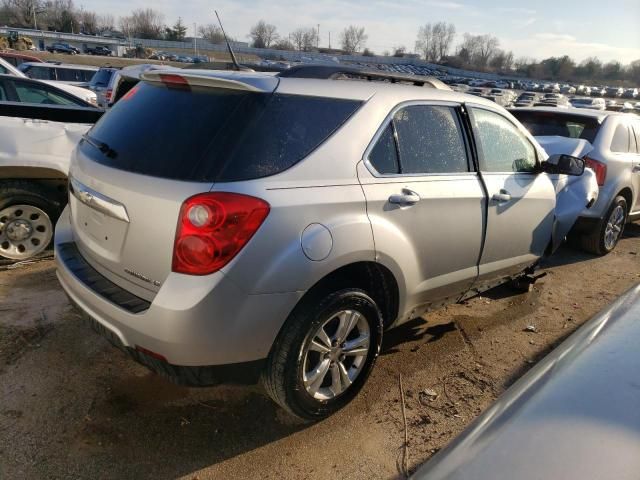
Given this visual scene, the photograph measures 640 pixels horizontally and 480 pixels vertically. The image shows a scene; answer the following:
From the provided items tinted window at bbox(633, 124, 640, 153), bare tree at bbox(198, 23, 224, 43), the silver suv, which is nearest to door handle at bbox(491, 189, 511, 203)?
the silver suv

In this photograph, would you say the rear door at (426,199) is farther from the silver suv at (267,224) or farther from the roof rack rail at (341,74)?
the roof rack rail at (341,74)

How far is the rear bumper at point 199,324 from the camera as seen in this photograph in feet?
7.36

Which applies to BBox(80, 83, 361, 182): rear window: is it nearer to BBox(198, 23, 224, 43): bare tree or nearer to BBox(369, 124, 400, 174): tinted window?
BBox(369, 124, 400, 174): tinted window

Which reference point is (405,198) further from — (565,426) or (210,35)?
(210,35)

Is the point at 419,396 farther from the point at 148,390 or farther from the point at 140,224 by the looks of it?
the point at 140,224

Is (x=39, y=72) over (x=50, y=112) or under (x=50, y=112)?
under

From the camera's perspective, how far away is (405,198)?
2.89 m

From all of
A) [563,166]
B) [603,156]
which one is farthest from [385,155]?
[603,156]

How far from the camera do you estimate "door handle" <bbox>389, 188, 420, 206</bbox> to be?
9.32ft

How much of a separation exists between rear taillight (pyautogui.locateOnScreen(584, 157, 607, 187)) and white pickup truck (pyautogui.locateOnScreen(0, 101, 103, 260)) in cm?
544

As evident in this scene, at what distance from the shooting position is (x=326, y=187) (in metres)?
2.56

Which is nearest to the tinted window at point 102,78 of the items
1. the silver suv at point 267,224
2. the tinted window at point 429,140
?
the silver suv at point 267,224

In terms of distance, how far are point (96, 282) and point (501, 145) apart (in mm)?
2863

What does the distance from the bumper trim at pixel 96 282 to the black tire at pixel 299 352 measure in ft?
2.15
